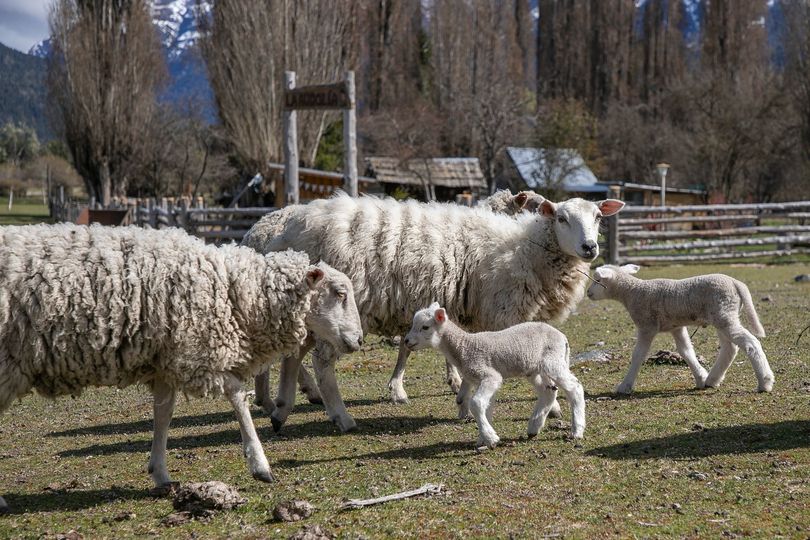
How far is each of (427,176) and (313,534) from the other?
1318 inches

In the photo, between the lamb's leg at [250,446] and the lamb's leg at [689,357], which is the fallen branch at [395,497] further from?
the lamb's leg at [689,357]

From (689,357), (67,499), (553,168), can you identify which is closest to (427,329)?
(67,499)

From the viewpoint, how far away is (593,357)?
9352 millimetres

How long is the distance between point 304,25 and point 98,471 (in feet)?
88.6

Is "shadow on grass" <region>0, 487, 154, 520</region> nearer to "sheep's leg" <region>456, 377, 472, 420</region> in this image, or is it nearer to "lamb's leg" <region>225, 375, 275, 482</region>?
"lamb's leg" <region>225, 375, 275, 482</region>

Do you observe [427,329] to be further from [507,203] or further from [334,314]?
[507,203]

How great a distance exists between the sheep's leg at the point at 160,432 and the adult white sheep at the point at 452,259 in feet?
5.20

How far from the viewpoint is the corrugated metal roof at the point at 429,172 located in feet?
123

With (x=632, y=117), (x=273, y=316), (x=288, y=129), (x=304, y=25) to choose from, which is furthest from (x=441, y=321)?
(x=632, y=117)

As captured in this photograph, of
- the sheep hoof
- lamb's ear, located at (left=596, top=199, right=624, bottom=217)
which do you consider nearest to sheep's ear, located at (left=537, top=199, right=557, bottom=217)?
lamb's ear, located at (left=596, top=199, right=624, bottom=217)

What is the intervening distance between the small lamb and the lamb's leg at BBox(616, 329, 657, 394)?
1466mm

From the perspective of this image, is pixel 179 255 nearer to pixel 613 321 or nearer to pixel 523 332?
pixel 523 332

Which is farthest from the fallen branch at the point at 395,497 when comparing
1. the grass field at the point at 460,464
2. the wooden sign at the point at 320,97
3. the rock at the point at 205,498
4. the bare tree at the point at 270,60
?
the bare tree at the point at 270,60

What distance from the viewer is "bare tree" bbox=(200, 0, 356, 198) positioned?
31000 millimetres
